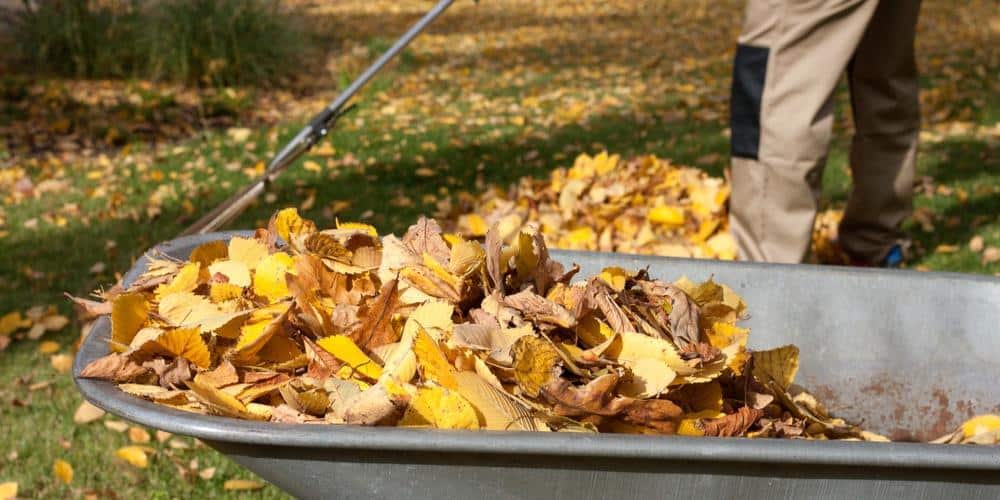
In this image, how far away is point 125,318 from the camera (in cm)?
139

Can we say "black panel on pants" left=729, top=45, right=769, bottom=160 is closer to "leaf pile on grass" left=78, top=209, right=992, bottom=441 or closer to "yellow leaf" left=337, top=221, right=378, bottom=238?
"leaf pile on grass" left=78, top=209, right=992, bottom=441

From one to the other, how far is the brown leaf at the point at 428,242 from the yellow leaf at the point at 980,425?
99cm

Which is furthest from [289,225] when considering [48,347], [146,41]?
[146,41]

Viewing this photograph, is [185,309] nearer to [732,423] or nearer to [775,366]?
[732,423]

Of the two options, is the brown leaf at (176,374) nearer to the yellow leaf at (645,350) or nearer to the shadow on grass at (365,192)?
the yellow leaf at (645,350)

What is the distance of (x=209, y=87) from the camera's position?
6.73m

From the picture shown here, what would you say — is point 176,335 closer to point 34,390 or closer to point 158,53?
point 34,390

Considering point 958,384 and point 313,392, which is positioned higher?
point 313,392

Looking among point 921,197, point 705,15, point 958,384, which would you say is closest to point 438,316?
point 958,384

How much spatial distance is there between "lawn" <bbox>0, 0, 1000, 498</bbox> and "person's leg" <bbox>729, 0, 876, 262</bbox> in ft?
3.57

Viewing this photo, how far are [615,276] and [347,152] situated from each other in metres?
3.92

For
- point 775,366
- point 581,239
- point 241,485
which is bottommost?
point 241,485

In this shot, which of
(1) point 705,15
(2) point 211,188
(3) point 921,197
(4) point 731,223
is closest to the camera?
(4) point 731,223

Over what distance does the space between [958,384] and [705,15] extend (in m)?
10.3
